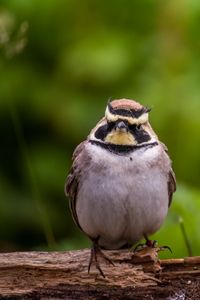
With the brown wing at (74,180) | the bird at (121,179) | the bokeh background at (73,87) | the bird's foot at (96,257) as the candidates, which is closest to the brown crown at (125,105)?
the bird at (121,179)

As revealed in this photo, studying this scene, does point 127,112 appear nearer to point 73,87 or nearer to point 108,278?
point 108,278

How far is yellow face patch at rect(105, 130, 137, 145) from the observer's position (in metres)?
5.21

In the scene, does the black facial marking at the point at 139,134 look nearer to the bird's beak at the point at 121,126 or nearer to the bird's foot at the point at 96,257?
the bird's beak at the point at 121,126

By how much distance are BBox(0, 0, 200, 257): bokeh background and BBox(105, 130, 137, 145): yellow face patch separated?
90.0 inches

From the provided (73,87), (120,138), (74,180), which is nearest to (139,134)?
(120,138)

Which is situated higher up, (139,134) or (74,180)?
(139,134)

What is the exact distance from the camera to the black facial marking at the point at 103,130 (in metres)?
5.23

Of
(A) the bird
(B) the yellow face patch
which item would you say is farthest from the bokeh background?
(B) the yellow face patch

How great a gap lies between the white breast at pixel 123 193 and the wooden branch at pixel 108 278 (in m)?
0.18

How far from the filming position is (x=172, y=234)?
6141 mm

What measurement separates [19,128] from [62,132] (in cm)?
36

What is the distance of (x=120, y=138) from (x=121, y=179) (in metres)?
0.20

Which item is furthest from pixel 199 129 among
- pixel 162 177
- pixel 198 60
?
pixel 162 177

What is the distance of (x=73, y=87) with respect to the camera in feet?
26.6
